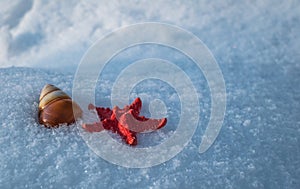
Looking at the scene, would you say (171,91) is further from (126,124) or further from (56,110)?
(56,110)

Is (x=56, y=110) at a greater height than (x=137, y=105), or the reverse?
(x=137, y=105)

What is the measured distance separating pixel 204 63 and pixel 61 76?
23.4 inches

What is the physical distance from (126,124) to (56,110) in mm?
206

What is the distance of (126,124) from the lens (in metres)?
1.22

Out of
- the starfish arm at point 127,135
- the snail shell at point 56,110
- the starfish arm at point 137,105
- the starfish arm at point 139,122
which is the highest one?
the starfish arm at point 137,105

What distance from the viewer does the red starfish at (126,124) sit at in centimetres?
121

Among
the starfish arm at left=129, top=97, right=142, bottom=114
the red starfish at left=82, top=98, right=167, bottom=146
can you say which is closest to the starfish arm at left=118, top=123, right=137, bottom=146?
the red starfish at left=82, top=98, right=167, bottom=146

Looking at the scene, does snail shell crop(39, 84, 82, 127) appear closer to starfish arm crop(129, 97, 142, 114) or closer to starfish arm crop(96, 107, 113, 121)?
starfish arm crop(96, 107, 113, 121)

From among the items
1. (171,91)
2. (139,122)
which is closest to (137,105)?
(139,122)

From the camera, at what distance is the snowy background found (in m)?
1.10

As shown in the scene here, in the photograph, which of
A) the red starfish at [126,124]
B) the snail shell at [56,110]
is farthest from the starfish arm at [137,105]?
the snail shell at [56,110]

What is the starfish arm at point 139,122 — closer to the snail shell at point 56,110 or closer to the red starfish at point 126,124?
the red starfish at point 126,124

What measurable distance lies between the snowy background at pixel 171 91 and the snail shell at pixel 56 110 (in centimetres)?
3

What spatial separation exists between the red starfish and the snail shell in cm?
5
